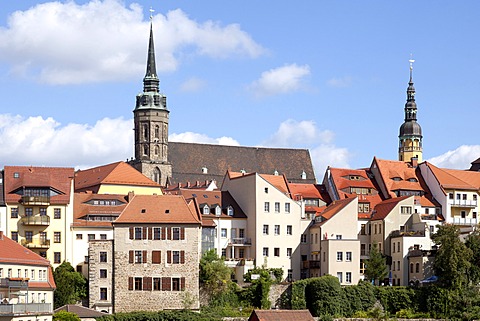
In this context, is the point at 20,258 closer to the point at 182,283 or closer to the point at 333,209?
the point at 182,283

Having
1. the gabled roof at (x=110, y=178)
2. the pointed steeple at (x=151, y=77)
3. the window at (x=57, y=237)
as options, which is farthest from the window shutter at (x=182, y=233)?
the pointed steeple at (x=151, y=77)

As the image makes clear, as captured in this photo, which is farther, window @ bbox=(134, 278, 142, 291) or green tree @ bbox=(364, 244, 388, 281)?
green tree @ bbox=(364, 244, 388, 281)

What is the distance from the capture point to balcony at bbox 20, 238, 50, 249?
92.6 meters

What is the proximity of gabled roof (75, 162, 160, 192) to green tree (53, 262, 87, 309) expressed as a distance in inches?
942

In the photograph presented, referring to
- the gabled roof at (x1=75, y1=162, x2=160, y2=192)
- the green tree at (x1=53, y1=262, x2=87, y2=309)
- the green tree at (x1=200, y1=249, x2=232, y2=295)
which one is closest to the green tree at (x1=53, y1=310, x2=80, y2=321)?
the green tree at (x1=53, y1=262, x2=87, y2=309)

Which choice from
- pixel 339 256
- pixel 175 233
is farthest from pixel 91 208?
pixel 339 256

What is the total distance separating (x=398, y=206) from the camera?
328ft

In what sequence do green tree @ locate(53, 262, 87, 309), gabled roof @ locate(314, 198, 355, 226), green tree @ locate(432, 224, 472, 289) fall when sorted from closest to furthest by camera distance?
green tree @ locate(53, 262, 87, 309)
green tree @ locate(432, 224, 472, 289)
gabled roof @ locate(314, 198, 355, 226)

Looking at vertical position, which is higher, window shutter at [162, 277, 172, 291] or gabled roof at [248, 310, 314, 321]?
window shutter at [162, 277, 172, 291]

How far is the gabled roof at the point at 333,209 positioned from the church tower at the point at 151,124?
159 feet

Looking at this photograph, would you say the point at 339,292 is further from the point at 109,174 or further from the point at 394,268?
the point at 109,174

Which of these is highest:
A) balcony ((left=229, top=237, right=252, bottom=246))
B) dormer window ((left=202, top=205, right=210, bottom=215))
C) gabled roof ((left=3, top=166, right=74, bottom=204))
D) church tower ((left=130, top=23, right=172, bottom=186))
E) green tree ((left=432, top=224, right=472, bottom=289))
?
church tower ((left=130, top=23, right=172, bottom=186))

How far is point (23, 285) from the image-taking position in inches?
3007

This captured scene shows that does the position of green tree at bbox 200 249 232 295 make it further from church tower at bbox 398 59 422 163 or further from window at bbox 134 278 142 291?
church tower at bbox 398 59 422 163
